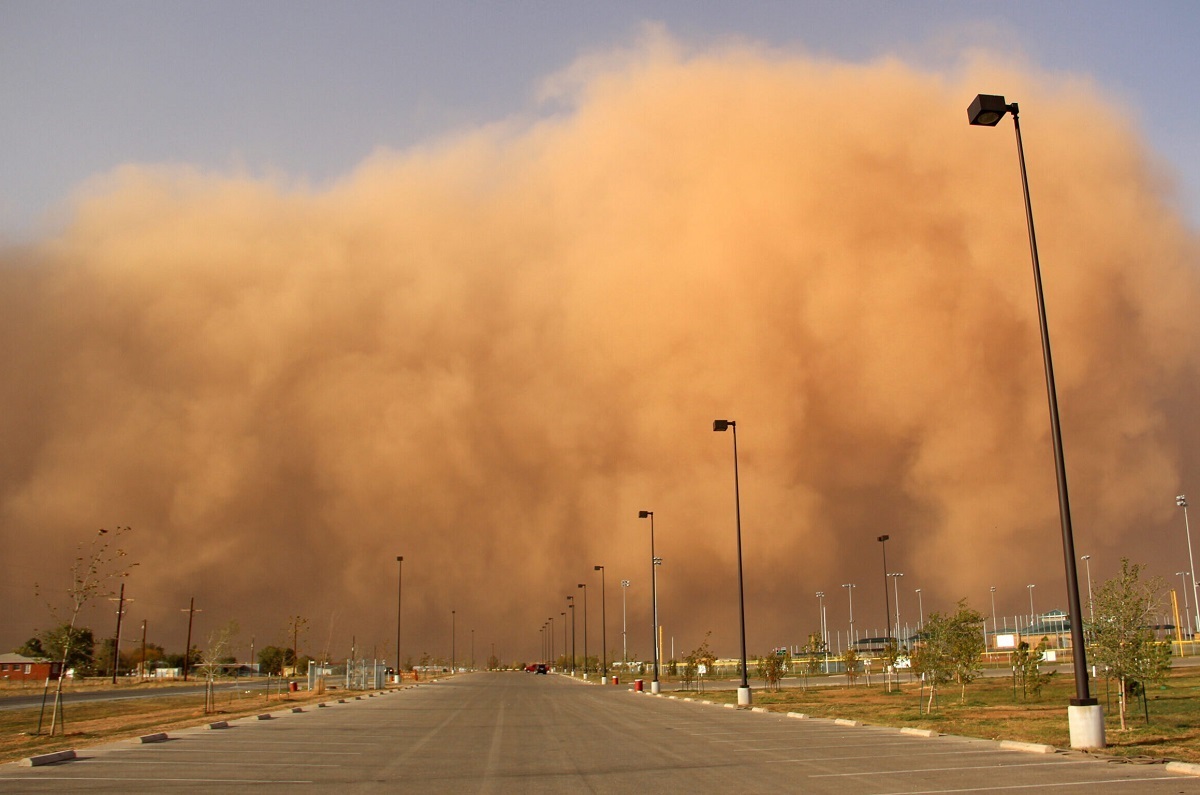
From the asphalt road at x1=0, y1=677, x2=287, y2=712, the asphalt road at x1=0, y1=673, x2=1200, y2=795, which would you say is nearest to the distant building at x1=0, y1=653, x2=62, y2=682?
the asphalt road at x1=0, y1=677, x2=287, y2=712

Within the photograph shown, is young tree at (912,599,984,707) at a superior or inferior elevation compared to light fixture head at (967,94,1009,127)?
inferior

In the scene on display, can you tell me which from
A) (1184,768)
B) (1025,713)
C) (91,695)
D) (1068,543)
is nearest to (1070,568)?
(1068,543)

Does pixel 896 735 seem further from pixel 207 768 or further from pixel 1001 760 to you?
pixel 207 768

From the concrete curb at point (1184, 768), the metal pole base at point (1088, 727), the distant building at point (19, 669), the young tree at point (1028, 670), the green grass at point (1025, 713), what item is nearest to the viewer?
the concrete curb at point (1184, 768)

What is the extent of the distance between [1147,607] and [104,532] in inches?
1007

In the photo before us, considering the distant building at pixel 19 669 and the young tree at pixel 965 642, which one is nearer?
the young tree at pixel 965 642

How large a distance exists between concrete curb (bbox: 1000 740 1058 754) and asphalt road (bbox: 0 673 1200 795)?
8.9 inches

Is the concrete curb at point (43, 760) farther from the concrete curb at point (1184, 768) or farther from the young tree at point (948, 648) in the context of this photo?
the young tree at point (948, 648)

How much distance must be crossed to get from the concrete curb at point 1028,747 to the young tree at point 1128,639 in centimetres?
377

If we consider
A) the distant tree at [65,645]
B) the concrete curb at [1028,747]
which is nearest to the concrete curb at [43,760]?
the distant tree at [65,645]

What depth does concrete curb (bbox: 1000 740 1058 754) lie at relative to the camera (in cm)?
1410

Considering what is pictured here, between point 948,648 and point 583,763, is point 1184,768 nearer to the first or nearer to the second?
point 583,763

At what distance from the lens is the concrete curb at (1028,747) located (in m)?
14.1

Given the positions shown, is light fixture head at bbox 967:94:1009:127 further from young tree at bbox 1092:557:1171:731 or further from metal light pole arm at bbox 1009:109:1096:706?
young tree at bbox 1092:557:1171:731
